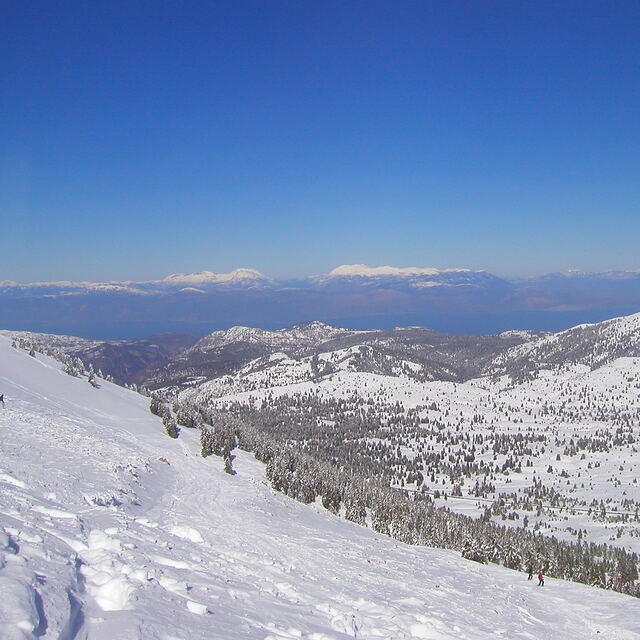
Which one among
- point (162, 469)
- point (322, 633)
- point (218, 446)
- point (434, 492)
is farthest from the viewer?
point (434, 492)

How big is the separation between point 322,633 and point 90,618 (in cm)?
849

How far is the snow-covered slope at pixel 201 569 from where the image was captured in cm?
1358

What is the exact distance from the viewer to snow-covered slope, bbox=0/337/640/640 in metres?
13.6

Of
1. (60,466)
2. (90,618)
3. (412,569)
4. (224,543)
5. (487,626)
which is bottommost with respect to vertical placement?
(412,569)

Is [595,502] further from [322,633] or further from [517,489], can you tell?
[322,633]

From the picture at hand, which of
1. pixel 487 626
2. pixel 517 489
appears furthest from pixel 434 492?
pixel 487 626

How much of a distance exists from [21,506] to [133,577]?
911 centimetres

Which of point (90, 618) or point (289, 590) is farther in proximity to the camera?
point (289, 590)

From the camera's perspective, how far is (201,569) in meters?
21.0

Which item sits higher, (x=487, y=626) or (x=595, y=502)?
(x=487, y=626)

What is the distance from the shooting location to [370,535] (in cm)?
5219

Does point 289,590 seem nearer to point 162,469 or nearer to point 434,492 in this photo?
point 162,469

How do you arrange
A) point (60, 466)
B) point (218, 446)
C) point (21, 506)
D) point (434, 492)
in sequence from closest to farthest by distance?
point (21, 506)
point (60, 466)
point (218, 446)
point (434, 492)

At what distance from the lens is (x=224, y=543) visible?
29.1 m
